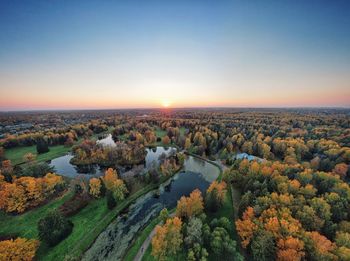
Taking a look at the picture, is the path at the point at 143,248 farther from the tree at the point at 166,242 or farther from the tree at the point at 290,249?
the tree at the point at 290,249

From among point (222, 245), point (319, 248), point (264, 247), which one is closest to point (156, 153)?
point (222, 245)

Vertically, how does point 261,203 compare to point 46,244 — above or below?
above

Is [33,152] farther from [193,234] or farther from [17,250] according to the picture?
[193,234]

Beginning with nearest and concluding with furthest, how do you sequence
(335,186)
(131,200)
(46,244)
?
(46,244) < (335,186) < (131,200)

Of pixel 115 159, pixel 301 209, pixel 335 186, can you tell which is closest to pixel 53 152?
pixel 115 159

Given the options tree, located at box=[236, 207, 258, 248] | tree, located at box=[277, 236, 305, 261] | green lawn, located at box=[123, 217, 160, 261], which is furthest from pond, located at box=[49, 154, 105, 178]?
tree, located at box=[277, 236, 305, 261]

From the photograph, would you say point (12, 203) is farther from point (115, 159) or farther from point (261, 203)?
point (261, 203)

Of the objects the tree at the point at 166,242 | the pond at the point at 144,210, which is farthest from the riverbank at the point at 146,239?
the tree at the point at 166,242
